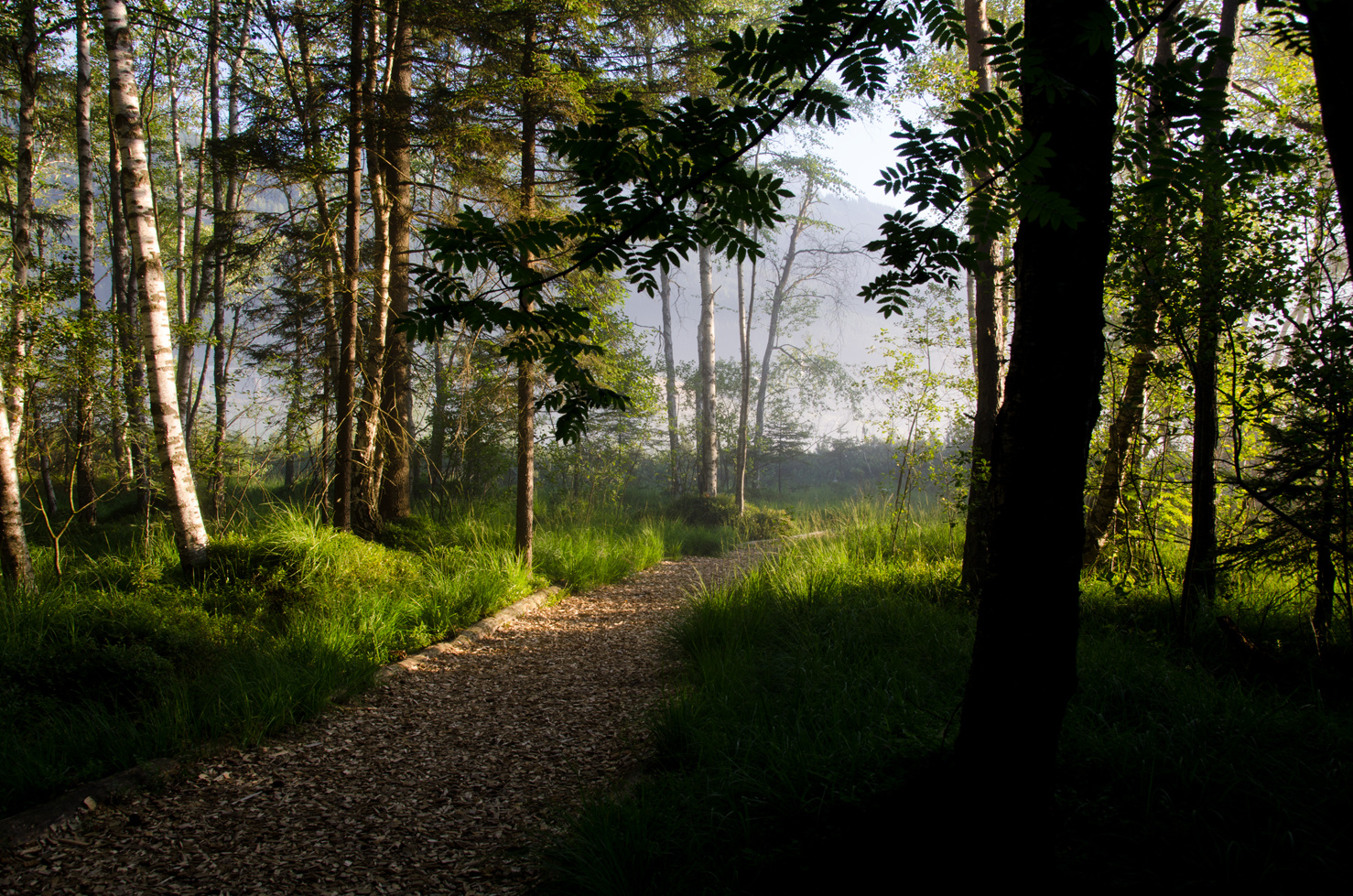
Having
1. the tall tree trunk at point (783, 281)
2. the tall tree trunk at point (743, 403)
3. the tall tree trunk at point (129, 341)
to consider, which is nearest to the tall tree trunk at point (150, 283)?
the tall tree trunk at point (129, 341)

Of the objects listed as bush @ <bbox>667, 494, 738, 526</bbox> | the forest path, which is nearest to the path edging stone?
the forest path

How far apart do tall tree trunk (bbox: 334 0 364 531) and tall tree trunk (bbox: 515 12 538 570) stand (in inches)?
62.7

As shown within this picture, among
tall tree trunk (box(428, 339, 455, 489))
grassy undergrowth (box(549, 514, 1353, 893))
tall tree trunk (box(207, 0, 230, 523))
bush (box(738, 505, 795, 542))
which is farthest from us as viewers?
bush (box(738, 505, 795, 542))

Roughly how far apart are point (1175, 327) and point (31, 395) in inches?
376

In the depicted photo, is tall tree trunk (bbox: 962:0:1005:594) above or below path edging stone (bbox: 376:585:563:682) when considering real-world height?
above

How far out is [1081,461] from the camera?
1668 millimetres

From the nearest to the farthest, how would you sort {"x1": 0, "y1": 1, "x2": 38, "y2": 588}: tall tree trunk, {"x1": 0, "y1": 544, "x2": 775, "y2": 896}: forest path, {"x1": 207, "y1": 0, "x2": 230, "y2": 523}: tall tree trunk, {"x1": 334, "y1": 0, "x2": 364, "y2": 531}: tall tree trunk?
1. {"x1": 0, "y1": 544, "x2": 775, "y2": 896}: forest path
2. {"x1": 0, "y1": 1, "x2": 38, "y2": 588}: tall tree trunk
3. {"x1": 334, "y1": 0, "x2": 364, "y2": 531}: tall tree trunk
4. {"x1": 207, "y1": 0, "x2": 230, "y2": 523}: tall tree trunk

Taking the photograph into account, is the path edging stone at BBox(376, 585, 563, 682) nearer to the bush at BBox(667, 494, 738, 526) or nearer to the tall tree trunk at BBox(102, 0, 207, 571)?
the tall tree trunk at BBox(102, 0, 207, 571)

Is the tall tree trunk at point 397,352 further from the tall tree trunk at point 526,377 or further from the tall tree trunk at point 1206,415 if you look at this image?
the tall tree trunk at point 1206,415

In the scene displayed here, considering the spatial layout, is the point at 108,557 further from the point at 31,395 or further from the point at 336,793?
the point at 336,793

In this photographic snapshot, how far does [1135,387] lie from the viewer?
4.48m

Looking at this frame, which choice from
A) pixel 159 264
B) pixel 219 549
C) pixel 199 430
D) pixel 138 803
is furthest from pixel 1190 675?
pixel 199 430

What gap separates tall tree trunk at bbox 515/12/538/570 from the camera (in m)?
6.52

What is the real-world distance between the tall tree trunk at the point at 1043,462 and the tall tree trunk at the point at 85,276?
21.9 ft
